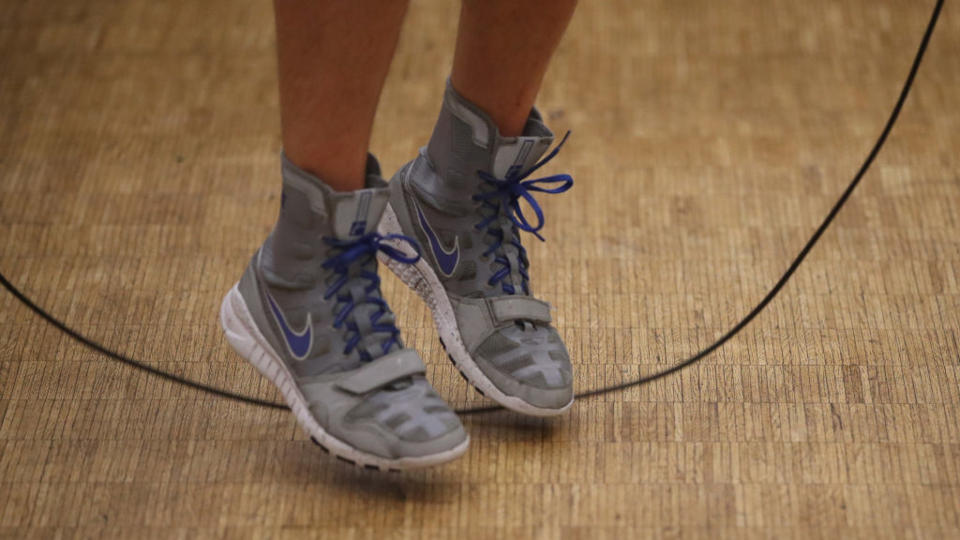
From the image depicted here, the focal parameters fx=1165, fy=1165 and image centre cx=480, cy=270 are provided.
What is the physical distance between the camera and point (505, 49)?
90 centimetres

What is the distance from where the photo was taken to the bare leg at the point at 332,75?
79cm

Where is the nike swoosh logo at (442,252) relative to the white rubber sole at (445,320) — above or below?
above

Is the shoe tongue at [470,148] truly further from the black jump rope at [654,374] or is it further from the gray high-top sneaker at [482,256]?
the black jump rope at [654,374]

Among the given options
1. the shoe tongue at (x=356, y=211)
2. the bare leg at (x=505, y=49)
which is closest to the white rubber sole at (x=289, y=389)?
the shoe tongue at (x=356, y=211)

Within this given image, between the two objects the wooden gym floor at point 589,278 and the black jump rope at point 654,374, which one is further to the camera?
the black jump rope at point 654,374

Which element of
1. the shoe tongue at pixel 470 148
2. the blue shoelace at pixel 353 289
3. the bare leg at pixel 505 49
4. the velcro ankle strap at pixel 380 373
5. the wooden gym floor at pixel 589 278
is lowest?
the wooden gym floor at pixel 589 278

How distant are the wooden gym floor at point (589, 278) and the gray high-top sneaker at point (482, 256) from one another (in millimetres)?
46

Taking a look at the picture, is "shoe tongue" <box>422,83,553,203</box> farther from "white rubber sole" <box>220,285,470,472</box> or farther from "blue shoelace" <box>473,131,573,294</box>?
"white rubber sole" <box>220,285,470,472</box>

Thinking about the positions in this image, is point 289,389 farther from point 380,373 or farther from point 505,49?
point 505,49

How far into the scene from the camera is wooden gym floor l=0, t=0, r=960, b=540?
85 cm

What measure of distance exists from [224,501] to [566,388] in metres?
0.27

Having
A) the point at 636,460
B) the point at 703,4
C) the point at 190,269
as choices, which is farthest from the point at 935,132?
the point at 190,269

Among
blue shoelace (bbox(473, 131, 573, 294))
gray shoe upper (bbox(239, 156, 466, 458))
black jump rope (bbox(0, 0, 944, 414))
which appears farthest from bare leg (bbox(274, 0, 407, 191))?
black jump rope (bbox(0, 0, 944, 414))

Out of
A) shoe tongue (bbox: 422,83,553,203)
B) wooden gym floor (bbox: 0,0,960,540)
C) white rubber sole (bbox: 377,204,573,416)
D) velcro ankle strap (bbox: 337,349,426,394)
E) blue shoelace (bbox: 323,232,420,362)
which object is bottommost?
wooden gym floor (bbox: 0,0,960,540)
